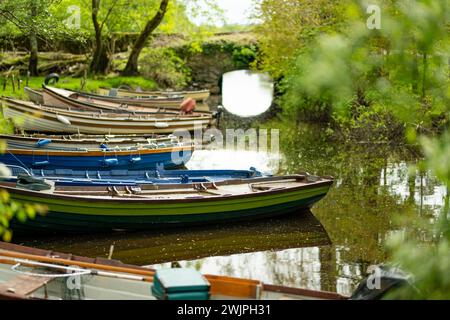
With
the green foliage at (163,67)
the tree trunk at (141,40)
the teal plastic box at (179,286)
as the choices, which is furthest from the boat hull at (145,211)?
the green foliage at (163,67)

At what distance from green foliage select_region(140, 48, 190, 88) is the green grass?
2.73ft

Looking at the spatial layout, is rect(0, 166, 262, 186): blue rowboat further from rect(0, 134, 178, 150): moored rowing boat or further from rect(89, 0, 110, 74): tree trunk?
rect(89, 0, 110, 74): tree trunk

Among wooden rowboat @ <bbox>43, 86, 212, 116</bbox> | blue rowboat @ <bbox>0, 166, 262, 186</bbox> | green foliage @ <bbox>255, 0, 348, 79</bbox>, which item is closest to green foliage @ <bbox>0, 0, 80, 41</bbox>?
blue rowboat @ <bbox>0, 166, 262, 186</bbox>

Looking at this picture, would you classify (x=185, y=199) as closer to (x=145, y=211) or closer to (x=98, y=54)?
(x=145, y=211)

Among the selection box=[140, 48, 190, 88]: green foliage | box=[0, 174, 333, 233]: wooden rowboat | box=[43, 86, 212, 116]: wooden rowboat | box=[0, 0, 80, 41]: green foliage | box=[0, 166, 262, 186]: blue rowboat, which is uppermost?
box=[140, 48, 190, 88]: green foliage

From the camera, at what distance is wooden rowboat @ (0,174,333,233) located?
40.7 ft

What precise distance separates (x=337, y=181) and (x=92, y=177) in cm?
654

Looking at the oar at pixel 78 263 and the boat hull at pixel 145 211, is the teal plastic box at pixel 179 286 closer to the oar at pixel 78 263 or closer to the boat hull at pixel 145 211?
the oar at pixel 78 263

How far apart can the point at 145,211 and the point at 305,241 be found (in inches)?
123

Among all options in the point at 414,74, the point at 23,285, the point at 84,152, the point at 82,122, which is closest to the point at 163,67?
the point at 82,122

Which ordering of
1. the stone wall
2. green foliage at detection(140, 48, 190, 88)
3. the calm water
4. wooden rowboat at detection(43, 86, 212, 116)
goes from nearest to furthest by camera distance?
the calm water, wooden rowboat at detection(43, 86, 212, 116), green foliage at detection(140, 48, 190, 88), the stone wall

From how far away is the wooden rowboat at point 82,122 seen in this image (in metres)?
21.7

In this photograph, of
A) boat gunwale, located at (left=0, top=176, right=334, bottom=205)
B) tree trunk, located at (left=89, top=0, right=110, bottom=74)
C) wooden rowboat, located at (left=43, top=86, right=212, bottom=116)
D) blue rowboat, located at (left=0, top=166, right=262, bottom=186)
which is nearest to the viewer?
boat gunwale, located at (left=0, top=176, right=334, bottom=205)

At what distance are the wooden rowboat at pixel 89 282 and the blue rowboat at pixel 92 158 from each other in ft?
25.3
